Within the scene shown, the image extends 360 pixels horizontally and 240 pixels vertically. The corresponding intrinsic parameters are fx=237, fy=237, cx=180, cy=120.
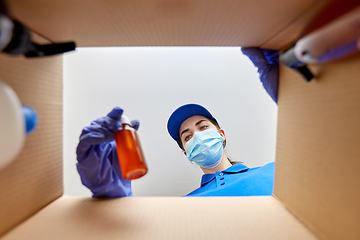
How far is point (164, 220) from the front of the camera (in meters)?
0.51

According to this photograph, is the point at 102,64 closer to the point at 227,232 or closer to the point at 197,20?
the point at 197,20

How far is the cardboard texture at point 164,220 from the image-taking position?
0.46 m

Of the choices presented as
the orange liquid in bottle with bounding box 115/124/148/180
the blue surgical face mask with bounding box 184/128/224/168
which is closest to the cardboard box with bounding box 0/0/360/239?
the orange liquid in bottle with bounding box 115/124/148/180

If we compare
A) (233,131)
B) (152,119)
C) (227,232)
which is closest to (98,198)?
(227,232)

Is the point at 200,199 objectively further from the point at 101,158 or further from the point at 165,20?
the point at 165,20

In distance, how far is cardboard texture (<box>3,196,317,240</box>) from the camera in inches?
18.0

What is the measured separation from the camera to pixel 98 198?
0.63 metres

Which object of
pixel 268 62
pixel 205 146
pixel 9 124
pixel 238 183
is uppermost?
pixel 268 62

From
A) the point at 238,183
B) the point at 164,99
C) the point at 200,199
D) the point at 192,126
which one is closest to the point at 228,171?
the point at 238,183

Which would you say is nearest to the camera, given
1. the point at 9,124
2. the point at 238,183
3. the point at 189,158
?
the point at 9,124

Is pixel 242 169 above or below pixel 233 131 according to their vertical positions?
below

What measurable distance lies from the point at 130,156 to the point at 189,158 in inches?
28.9

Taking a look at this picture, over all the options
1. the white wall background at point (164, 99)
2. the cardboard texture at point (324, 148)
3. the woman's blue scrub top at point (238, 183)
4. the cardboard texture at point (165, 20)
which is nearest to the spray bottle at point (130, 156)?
the cardboard texture at point (165, 20)

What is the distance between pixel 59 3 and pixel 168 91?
3.18ft
